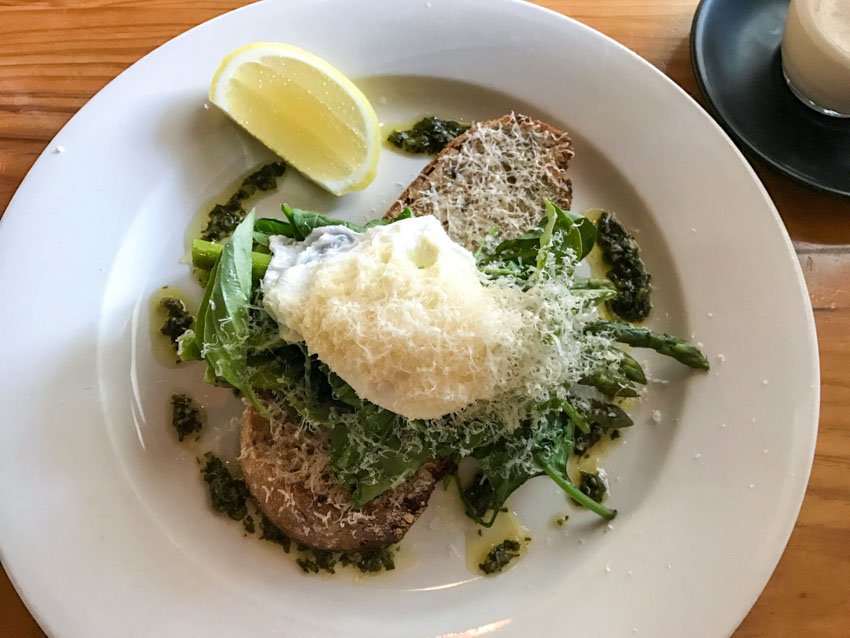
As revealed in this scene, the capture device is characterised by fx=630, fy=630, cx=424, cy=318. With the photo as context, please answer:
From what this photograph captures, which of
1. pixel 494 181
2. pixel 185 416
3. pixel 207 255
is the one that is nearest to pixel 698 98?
pixel 494 181

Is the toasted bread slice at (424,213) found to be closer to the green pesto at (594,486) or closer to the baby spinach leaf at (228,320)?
the baby spinach leaf at (228,320)

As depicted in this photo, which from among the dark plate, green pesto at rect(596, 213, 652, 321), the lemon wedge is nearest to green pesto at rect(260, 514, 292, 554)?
the lemon wedge

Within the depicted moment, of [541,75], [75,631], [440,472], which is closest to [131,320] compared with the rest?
[75,631]

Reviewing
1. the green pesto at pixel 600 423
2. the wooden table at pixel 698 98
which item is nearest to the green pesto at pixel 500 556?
the green pesto at pixel 600 423

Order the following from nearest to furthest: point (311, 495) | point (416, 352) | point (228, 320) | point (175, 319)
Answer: point (416, 352)
point (228, 320)
point (311, 495)
point (175, 319)

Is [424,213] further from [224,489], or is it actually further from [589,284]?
[224,489]

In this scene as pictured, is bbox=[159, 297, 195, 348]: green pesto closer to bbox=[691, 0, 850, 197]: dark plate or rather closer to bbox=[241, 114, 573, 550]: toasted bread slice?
bbox=[241, 114, 573, 550]: toasted bread slice
